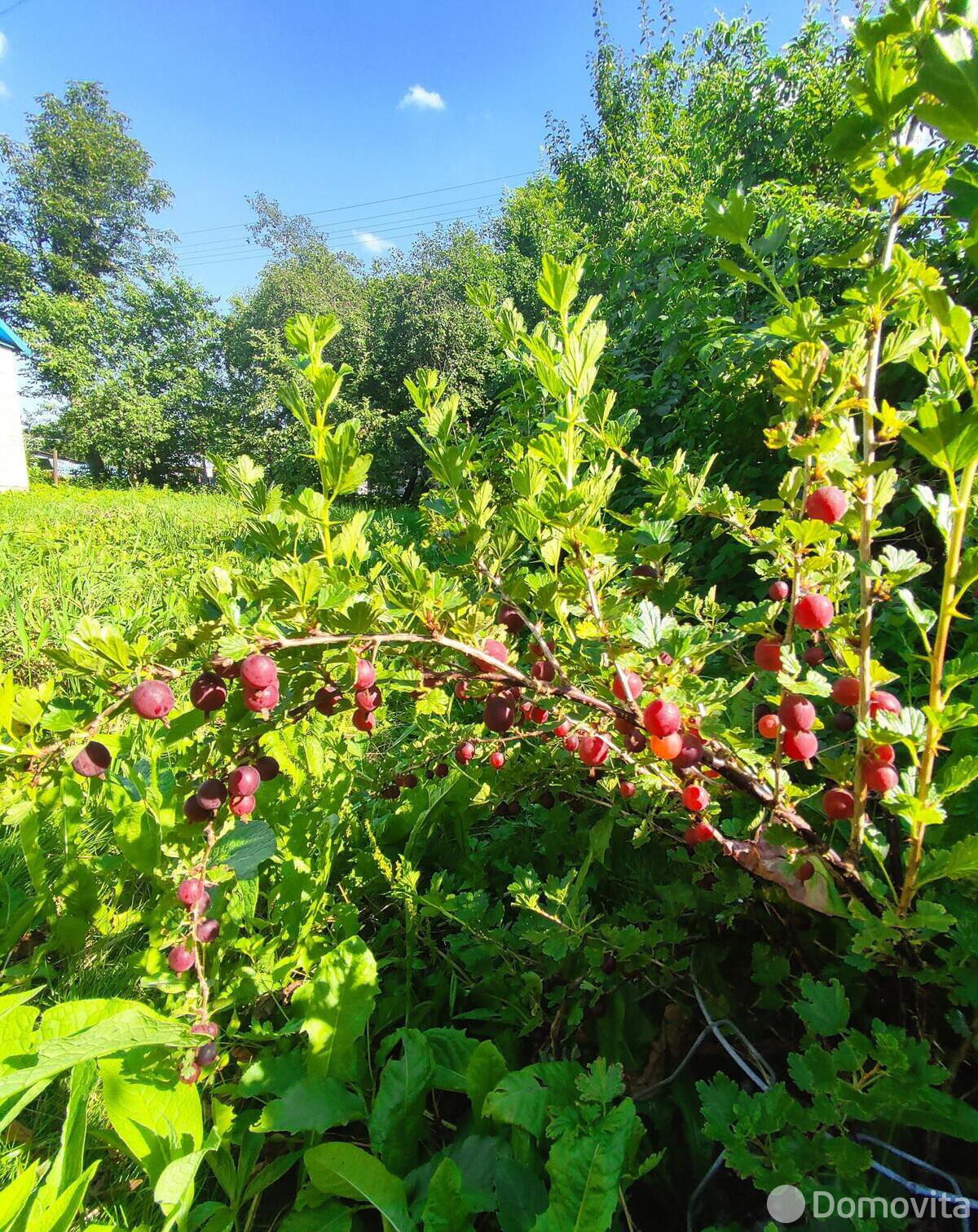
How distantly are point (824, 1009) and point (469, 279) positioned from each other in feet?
52.3

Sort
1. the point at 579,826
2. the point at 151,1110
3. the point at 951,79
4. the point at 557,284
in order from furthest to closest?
the point at 579,826, the point at 151,1110, the point at 557,284, the point at 951,79

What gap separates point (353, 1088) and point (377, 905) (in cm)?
40

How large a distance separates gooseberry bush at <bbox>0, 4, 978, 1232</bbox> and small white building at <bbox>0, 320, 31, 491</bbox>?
16.5m

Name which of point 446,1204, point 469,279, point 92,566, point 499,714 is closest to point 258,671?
point 499,714

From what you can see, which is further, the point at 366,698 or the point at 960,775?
the point at 366,698

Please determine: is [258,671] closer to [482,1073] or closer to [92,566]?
[482,1073]

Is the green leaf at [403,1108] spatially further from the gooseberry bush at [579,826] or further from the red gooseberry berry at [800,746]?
the red gooseberry berry at [800,746]

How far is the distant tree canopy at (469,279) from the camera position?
2.28 m

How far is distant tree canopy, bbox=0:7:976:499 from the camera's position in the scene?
2.28 meters

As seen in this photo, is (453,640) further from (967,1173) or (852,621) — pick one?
(967,1173)

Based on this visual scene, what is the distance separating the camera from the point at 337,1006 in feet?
3.11

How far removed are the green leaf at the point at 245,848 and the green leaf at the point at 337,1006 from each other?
221mm
